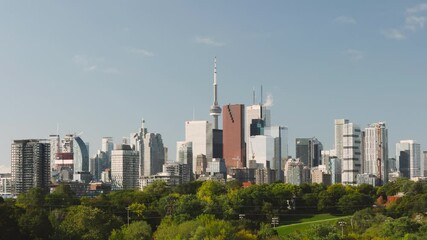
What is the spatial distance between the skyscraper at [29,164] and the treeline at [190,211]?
205 feet

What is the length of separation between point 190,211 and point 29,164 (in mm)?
101914

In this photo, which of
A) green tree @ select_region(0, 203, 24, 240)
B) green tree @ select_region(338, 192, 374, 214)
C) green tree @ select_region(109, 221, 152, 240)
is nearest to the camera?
green tree @ select_region(0, 203, 24, 240)

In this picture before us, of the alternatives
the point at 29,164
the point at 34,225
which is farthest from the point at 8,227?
the point at 29,164

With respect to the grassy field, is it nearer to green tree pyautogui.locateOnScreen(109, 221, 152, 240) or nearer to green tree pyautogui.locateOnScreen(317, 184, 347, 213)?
green tree pyautogui.locateOnScreen(317, 184, 347, 213)

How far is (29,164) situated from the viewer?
164750 millimetres

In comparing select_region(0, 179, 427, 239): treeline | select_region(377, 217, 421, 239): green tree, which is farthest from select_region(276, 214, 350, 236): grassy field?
select_region(377, 217, 421, 239): green tree

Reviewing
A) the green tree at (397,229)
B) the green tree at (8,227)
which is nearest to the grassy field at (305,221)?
the green tree at (397,229)

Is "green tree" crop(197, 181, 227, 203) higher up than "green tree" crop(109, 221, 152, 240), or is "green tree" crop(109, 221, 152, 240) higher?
"green tree" crop(197, 181, 227, 203)

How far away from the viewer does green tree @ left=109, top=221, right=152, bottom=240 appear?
49500 millimetres

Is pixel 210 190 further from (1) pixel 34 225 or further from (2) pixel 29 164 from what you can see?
(2) pixel 29 164

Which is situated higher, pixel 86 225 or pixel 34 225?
pixel 34 225

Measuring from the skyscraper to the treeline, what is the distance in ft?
205

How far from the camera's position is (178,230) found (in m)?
51.0

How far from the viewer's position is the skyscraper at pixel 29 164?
164m
